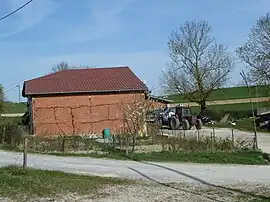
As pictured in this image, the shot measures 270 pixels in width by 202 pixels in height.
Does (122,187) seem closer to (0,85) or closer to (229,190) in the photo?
(229,190)

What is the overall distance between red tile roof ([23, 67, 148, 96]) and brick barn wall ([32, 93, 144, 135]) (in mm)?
648

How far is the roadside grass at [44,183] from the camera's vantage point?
12.9m

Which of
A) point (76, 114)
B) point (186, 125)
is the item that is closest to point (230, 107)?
point (186, 125)

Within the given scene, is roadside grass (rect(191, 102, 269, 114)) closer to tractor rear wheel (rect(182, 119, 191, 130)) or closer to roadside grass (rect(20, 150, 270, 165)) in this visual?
tractor rear wheel (rect(182, 119, 191, 130))

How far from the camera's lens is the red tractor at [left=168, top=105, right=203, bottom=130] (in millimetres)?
47938

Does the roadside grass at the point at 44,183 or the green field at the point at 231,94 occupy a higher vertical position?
the green field at the point at 231,94

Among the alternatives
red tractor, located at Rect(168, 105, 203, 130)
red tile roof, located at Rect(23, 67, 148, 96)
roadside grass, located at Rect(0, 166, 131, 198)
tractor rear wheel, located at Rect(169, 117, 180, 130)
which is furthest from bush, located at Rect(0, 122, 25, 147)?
tractor rear wheel, located at Rect(169, 117, 180, 130)

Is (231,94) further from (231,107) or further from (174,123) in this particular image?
(174,123)

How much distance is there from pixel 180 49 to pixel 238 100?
53.0ft

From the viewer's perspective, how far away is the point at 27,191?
1285cm

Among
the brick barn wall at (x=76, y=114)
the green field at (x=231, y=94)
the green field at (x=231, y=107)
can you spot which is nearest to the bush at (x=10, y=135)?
the brick barn wall at (x=76, y=114)

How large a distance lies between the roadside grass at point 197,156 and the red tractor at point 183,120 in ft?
75.1

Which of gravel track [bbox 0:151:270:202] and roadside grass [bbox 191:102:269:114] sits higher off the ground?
roadside grass [bbox 191:102:269:114]

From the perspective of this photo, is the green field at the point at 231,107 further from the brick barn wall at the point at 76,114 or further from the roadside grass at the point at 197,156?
the roadside grass at the point at 197,156
